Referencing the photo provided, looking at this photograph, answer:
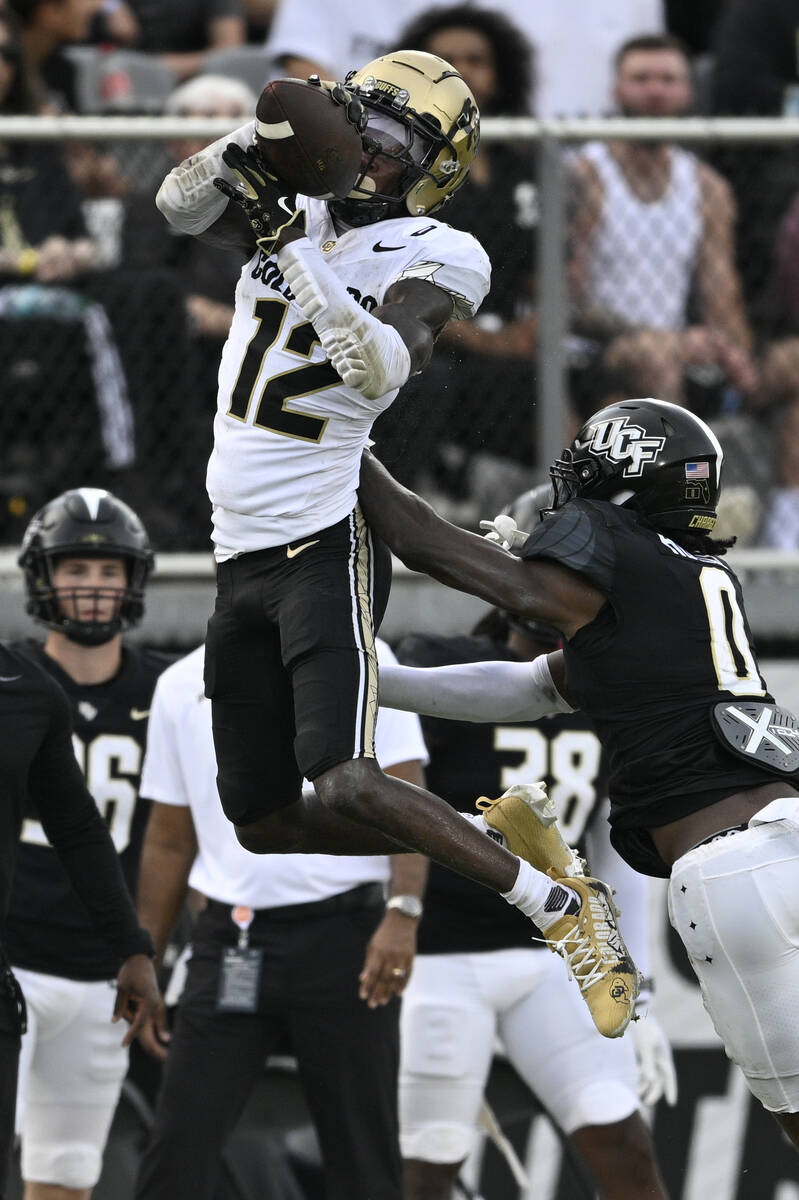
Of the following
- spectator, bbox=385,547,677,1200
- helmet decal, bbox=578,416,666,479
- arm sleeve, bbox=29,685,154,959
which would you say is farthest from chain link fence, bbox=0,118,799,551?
helmet decal, bbox=578,416,666,479

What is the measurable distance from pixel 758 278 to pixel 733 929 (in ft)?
11.8

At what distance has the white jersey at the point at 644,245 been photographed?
7.08 meters

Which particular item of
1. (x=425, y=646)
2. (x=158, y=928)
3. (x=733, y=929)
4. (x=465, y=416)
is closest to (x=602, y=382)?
(x=465, y=416)

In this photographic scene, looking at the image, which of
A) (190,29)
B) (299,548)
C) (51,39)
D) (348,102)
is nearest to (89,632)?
(299,548)

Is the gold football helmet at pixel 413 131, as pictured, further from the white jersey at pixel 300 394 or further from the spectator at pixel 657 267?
the spectator at pixel 657 267

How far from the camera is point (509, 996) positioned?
6.06 m

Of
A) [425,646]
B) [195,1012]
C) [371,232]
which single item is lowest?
[195,1012]

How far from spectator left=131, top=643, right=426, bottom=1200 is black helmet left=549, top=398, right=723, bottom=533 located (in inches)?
52.8

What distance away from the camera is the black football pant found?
5594 mm

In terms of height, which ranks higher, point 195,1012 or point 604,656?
point 604,656

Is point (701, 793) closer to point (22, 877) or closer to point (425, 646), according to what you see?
point (425, 646)

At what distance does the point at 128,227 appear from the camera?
23.5 ft

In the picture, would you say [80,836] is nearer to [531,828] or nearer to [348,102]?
[531,828]

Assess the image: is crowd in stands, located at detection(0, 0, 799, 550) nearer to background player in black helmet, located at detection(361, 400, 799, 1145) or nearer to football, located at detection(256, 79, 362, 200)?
background player in black helmet, located at detection(361, 400, 799, 1145)
